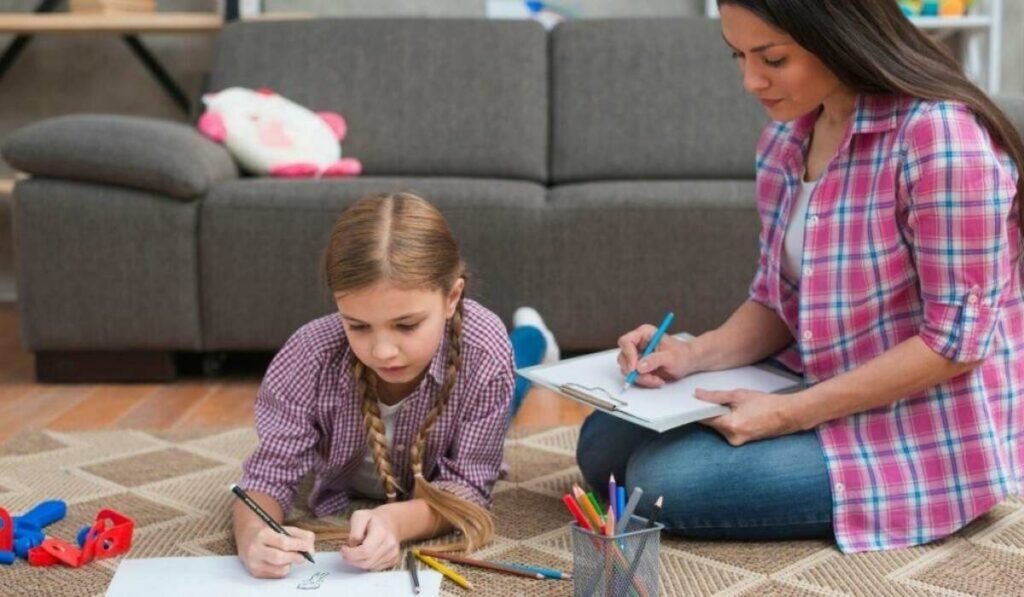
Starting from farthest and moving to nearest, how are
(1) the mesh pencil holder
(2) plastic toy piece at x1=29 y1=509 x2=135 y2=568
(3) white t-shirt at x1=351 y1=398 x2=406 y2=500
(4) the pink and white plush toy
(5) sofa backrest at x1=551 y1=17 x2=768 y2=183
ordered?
(5) sofa backrest at x1=551 y1=17 x2=768 y2=183, (4) the pink and white plush toy, (3) white t-shirt at x1=351 y1=398 x2=406 y2=500, (2) plastic toy piece at x1=29 y1=509 x2=135 y2=568, (1) the mesh pencil holder

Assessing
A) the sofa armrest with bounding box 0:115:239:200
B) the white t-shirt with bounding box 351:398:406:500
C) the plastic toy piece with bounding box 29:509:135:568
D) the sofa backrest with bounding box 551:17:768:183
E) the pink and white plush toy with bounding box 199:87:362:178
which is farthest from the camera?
the sofa backrest with bounding box 551:17:768:183

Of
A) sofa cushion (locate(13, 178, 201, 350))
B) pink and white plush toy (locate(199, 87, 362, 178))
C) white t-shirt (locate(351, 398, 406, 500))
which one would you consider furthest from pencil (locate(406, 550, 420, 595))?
pink and white plush toy (locate(199, 87, 362, 178))

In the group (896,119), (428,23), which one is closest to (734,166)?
(428,23)

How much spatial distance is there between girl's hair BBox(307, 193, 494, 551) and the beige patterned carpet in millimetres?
83

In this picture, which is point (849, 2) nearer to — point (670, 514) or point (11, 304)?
point (670, 514)

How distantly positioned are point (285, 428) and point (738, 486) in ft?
1.77

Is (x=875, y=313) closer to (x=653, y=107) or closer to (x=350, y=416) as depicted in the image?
(x=350, y=416)

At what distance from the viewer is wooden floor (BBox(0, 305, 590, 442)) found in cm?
215

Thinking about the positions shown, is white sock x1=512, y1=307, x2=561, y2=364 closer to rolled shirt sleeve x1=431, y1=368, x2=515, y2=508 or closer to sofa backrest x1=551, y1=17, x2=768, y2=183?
sofa backrest x1=551, y1=17, x2=768, y2=183

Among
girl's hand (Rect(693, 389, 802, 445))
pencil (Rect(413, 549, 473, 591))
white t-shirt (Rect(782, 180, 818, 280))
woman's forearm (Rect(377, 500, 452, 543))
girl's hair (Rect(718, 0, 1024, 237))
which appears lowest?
pencil (Rect(413, 549, 473, 591))

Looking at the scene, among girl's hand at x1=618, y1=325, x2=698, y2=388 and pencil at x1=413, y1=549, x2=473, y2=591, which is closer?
pencil at x1=413, y1=549, x2=473, y2=591

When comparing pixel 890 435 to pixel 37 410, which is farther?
pixel 37 410

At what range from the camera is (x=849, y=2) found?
4.22 feet

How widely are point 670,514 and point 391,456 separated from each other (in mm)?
354
